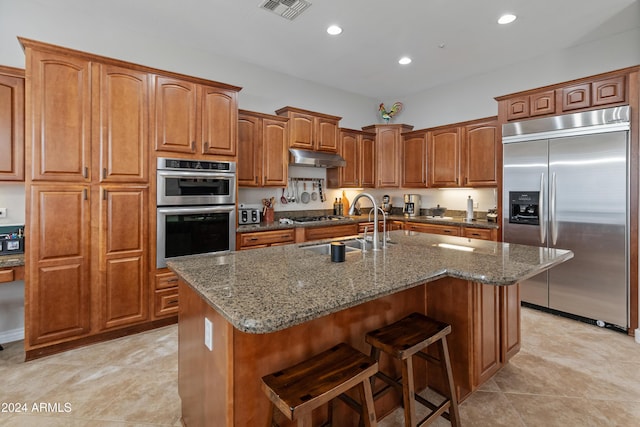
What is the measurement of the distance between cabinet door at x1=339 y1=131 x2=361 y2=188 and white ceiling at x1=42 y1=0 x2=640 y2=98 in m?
1.00

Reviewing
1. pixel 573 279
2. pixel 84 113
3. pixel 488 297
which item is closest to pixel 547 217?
pixel 573 279

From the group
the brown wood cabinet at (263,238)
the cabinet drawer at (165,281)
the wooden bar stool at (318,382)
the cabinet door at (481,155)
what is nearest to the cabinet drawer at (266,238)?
the brown wood cabinet at (263,238)

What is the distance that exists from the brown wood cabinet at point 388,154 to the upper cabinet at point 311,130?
88 centimetres

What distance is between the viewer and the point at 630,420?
5.98 feet

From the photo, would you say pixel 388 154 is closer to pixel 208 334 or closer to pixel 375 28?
pixel 375 28

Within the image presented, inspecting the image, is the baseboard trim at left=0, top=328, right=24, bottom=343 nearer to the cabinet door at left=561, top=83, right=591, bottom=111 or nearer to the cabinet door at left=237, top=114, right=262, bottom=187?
the cabinet door at left=237, top=114, right=262, bottom=187

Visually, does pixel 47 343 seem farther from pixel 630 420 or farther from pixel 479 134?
pixel 479 134

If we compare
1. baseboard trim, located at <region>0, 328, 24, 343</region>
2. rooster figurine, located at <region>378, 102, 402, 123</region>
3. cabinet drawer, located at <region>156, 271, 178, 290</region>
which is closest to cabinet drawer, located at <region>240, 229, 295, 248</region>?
cabinet drawer, located at <region>156, 271, 178, 290</region>

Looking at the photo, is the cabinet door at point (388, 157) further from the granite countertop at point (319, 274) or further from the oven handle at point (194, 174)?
the granite countertop at point (319, 274)

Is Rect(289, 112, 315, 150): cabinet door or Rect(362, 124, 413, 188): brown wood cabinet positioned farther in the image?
Rect(362, 124, 413, 188): brown wood cabinet

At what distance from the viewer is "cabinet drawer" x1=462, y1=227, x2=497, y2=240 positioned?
12.8ft

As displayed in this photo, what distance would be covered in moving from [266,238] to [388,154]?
8.60 ft

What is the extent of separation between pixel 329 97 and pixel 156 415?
4.54 meters

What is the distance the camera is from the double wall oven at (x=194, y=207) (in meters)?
2.97
